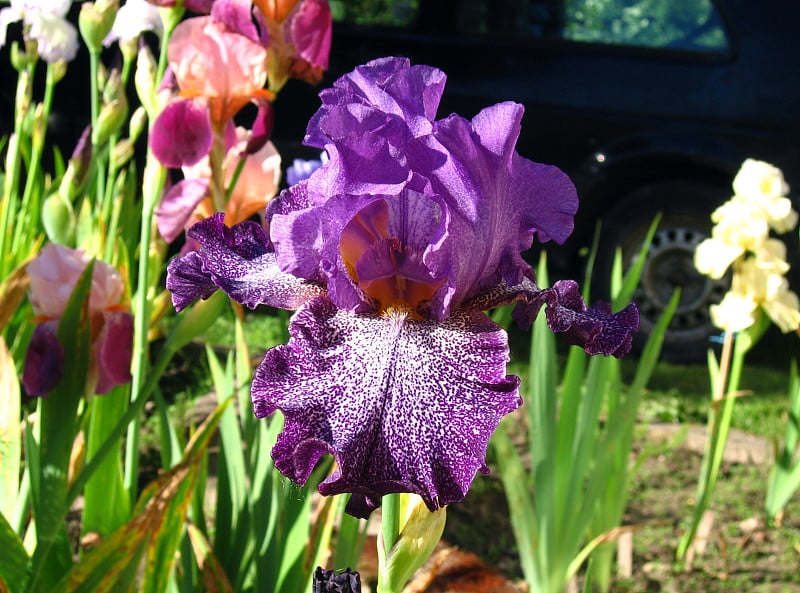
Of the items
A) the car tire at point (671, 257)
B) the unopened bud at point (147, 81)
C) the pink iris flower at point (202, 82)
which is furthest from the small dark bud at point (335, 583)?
the car tire at point (671, 257)

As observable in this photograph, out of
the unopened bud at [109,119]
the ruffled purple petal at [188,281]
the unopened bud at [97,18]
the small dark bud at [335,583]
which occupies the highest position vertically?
the unopened bud at [97,18]

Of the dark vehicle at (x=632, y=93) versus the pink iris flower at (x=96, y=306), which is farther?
the dark vehicle at (x=632, y=93)

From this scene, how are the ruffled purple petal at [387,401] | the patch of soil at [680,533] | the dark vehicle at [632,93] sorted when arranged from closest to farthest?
the ruffled purple petal at [387,401] < the patch of soil at [680,533] < the dark vehicle at [632,93]

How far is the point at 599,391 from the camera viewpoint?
1.35 meters

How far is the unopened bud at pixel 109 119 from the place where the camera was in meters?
1.21

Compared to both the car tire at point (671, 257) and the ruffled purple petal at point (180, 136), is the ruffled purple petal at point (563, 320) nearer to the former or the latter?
the ruffled purple petal at point (180, 136)

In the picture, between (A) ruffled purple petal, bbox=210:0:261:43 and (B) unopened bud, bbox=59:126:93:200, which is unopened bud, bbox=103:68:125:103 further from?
(A) ruffled purple petal, bbox=210:0:261:43

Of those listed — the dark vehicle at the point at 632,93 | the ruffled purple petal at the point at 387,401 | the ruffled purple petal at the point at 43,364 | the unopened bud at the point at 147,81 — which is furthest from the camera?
the dark vehicle at the point at 632,93

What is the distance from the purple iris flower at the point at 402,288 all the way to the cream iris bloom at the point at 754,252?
122 centimetres

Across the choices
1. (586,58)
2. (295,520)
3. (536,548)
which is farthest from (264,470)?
(586,58)

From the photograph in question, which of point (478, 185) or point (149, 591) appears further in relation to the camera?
point (149, 591)

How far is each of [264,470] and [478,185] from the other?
0.62m

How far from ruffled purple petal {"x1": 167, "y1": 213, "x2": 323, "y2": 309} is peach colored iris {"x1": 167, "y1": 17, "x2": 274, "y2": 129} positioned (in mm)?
411

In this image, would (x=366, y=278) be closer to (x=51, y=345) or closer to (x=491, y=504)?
(x=51, y=345)
